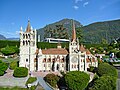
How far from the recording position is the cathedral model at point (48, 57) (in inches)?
2561

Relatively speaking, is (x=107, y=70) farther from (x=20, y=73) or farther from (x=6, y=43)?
(x=6, y=43)

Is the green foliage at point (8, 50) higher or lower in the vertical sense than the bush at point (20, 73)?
higher

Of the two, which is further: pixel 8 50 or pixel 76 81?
pixel 8 50

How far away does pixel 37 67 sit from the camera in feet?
217

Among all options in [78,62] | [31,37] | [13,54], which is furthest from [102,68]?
[13,54]

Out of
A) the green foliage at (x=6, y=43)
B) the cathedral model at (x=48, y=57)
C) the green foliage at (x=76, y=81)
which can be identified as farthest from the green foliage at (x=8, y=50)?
the green foliage at (x=76, y=81)

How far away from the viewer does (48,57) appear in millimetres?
67062

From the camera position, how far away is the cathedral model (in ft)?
213

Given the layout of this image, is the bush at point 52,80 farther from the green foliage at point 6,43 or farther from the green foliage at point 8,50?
the green foliage at point 6,43

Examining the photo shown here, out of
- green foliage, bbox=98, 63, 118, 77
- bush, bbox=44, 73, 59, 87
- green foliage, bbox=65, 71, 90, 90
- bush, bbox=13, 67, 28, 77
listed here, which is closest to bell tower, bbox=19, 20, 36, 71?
bush, bbox=13, 67, 28, 77

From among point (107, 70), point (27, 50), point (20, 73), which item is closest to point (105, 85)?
point (107, 70)

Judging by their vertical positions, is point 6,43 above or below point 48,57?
above

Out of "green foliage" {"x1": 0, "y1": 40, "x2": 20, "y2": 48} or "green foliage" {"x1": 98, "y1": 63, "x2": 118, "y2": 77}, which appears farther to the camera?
"green foliage" {"x1": 0, "y1": 40, "x2": 20, "y2": 48}

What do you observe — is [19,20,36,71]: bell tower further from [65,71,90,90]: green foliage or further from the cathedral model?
[65,71,90,90]: green foliage
